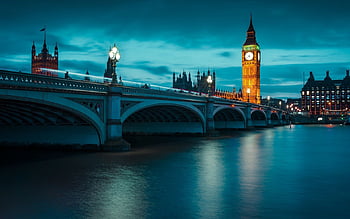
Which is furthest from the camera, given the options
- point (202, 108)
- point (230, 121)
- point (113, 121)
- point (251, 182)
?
point (230, 121)

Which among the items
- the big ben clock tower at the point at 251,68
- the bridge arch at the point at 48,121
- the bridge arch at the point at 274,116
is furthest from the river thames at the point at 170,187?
the big ben clock tower at the point at 251,68

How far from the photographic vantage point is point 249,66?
600 feet

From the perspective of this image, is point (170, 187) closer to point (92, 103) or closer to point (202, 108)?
point (92, 103)

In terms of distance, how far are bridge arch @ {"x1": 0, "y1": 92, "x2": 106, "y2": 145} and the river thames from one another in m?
3.35

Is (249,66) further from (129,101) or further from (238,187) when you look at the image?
(238,187)

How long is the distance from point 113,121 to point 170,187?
14.7m

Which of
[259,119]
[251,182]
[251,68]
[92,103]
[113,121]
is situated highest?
[251,68]

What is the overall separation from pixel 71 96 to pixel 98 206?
14.8 metres

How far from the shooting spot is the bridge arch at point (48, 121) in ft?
83.2

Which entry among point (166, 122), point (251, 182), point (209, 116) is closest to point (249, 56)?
point (209, 116)

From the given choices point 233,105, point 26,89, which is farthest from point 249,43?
point 26,89

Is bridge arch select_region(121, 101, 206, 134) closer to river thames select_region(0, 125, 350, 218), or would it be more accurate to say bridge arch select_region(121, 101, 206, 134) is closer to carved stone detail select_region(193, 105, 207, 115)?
carved stone detail select_region(193, 105, 207, 115)

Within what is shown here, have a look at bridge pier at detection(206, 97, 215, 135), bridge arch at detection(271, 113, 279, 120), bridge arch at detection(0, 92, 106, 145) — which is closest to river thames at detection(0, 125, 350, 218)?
bridge arch at detection(0, 92, 106, 145)

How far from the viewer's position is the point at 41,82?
24891 mm
